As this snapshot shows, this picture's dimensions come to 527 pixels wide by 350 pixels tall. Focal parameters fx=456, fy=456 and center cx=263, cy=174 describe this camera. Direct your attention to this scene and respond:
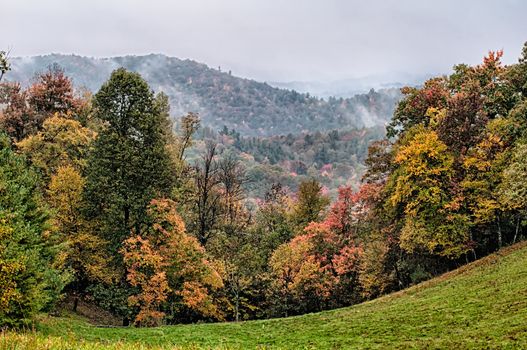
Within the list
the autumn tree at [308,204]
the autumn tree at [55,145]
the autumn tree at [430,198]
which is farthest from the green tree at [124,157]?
the autumn tree at [308,204]

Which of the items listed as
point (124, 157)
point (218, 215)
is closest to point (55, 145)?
point (124, 157)

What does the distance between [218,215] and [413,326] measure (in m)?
42.1

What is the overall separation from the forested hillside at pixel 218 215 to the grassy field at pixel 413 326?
5.62m

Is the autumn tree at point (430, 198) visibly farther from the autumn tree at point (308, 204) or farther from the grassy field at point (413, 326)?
the autumn tree at point (308, 204)

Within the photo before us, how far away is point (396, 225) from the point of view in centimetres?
5372

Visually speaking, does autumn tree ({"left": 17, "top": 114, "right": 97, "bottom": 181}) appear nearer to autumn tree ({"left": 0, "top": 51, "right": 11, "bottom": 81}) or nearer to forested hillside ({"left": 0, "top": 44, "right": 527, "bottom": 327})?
forested hillside ({"left": 0, "top": 44, "right": 527, "bottom": 327})

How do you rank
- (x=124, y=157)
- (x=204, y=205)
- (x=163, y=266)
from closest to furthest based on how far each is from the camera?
(x=124, y=157), (x=163, y=266), (x=204, y=205)

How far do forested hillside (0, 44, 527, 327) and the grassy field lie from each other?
Result: 18.4ft

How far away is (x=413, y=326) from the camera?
2553cm

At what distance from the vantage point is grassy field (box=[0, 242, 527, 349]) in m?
20.6

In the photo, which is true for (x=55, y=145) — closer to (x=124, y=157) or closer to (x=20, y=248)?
(x=124, y=157)

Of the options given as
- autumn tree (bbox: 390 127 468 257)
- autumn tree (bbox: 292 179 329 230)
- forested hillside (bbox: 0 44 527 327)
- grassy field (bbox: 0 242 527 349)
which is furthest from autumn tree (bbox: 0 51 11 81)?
autumn tree (bbox: 292 179 329 230)

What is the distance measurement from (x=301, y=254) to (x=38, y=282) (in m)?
33.9

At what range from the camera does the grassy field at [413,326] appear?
67.7 ft
